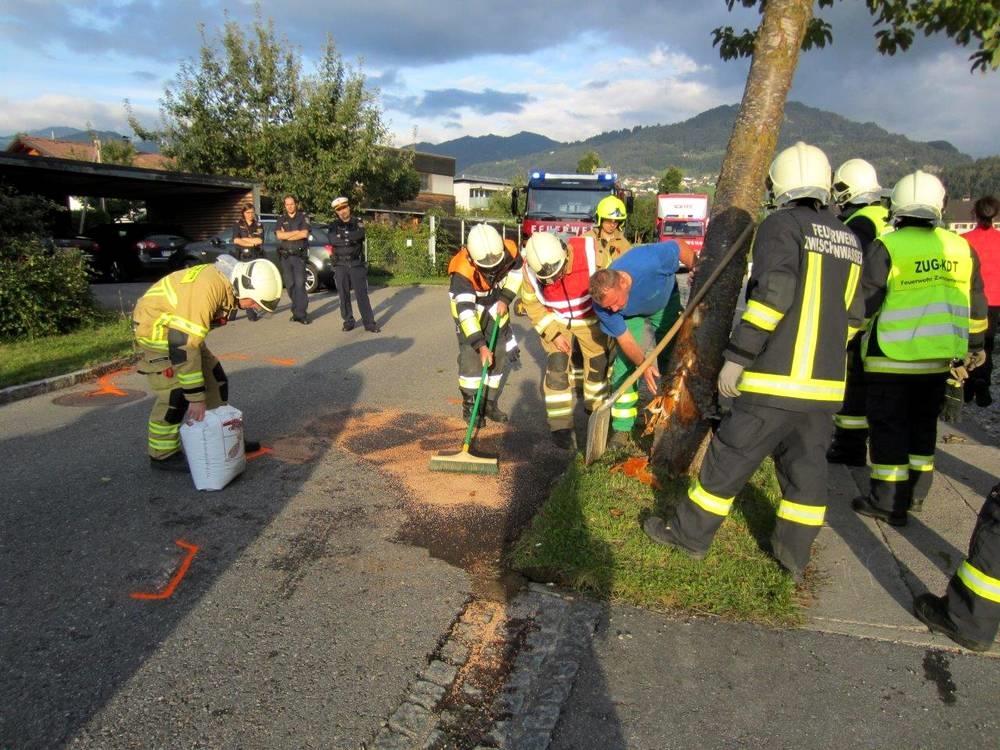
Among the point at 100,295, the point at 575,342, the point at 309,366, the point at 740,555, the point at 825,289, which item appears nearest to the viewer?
the point at 825,289

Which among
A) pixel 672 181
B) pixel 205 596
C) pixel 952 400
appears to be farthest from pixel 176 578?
pixel 672 181

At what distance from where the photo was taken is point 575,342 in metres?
5.89

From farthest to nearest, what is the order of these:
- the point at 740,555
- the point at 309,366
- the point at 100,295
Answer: the point at 100,295
the point at 309,366
the point at 740,555

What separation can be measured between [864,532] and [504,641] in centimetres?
238

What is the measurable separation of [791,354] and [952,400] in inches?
77.5

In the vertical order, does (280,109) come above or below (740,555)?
above

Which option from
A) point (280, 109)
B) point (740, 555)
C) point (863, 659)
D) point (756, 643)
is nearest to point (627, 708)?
point (756, 643)

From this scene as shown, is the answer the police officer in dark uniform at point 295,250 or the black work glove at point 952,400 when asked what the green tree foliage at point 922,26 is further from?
the police officer in dark uniform at point 295,250

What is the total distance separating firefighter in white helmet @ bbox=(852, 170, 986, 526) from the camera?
386cm

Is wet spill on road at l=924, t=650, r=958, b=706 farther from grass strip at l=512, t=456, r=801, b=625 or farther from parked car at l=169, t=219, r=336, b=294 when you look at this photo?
parked car at l=169, t=219, r=336, b=294

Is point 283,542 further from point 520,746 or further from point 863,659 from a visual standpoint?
point 863,659

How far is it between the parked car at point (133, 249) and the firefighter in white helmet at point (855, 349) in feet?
56.2

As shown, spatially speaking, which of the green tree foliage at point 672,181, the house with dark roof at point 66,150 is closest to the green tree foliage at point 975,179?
the green tree foliage at point 672,181

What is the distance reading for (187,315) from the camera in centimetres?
412
